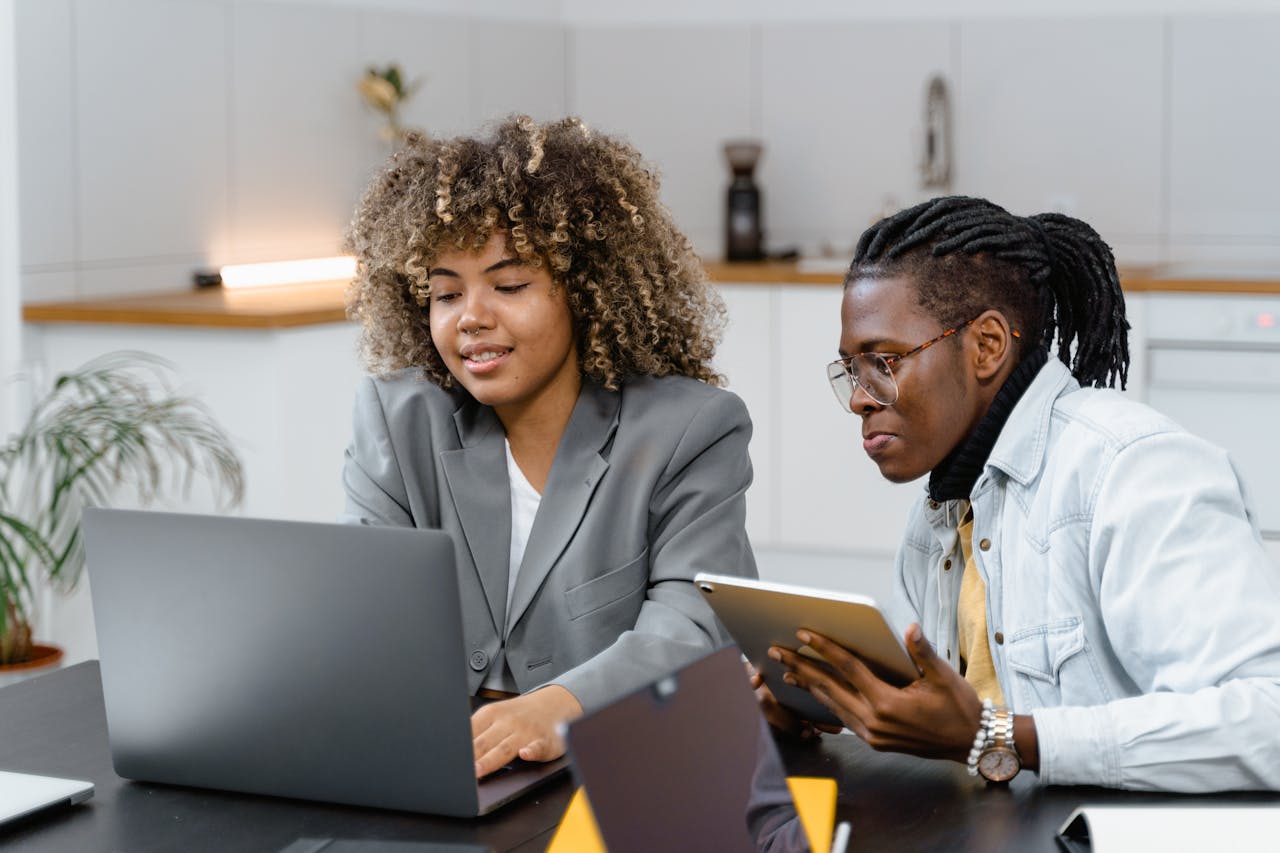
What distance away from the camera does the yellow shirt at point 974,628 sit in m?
1.64

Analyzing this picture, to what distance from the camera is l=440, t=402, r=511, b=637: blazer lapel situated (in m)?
1.85

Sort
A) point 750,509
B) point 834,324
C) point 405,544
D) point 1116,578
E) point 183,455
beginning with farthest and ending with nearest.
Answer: point 750,509 < point 834,324 < point 183,455 < point 1116,578 < point 405,544

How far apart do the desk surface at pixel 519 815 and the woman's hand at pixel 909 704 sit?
1.6 inches

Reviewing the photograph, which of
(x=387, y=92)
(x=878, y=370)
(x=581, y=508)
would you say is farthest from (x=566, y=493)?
(x=387, y=92)

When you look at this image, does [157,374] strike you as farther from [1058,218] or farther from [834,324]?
[1058,218]

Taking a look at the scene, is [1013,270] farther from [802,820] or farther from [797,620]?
[802,820]

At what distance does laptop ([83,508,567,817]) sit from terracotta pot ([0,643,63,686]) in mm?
1738

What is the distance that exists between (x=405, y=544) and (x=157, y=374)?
220 centimetres

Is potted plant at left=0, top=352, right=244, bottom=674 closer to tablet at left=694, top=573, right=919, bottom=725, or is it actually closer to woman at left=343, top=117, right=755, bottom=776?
woman at left=343, top=117, right=755, bottom=776

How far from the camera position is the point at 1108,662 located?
4.93 ft

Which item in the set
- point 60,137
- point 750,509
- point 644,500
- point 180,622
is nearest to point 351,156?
point 60,137

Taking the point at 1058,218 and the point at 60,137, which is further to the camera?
the point at 60,137

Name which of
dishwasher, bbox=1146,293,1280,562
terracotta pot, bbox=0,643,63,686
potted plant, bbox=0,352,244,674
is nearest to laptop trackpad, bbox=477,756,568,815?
potted plant, bbox=0,352,244,674

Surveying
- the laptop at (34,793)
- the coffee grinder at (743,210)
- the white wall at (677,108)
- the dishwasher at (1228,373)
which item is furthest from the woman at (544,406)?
the coffee grinder at (743,210)
